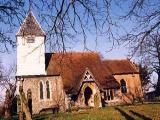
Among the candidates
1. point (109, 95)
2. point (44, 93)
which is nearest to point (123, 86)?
point (109, 95)

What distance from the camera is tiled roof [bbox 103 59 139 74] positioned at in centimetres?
4761

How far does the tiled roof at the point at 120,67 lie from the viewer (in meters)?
47.6

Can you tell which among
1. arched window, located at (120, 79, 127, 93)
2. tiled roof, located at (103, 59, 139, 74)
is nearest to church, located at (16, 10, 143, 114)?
arched window, located at (120, 79, 127, 93)

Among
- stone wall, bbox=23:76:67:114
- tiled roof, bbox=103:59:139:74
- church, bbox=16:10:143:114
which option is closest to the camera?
church, bbox=16:10:143:114

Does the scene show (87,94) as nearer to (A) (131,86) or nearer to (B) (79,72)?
(B) (79,72)

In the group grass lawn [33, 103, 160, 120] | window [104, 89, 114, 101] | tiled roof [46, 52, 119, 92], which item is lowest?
grass lawn [33, 103, 160, 120]

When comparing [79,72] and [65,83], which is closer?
[65,83]

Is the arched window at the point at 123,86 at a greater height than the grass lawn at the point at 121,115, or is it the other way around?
the arched window at the point at 123,86

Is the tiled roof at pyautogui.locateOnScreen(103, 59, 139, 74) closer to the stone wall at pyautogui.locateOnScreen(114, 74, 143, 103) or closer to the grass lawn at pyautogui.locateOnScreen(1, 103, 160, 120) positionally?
the stone wall at pyautogui.locateOnScreen(114, 74, 143, 103)

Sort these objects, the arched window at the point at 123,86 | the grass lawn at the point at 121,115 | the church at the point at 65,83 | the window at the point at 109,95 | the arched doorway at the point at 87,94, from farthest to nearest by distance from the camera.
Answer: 1. the arched window at the point at 123,86
2. the window at the point at 109,95
3. the arched doorway at the point at 87,94
4. the church at the point at 65,83
5. the grass lawn at the point at 121,115

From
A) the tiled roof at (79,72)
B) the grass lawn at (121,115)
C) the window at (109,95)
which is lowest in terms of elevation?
the grass lawn at (121,115)

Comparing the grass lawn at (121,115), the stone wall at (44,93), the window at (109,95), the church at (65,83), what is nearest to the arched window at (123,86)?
the church at (65,83)

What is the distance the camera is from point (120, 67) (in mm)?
48750

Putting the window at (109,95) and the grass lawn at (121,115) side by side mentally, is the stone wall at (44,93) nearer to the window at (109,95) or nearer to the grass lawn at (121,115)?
the window at (109,95)
